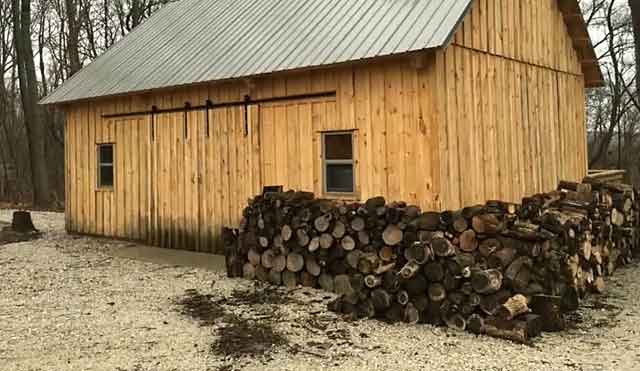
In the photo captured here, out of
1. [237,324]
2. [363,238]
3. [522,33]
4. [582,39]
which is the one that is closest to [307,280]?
[363,238]

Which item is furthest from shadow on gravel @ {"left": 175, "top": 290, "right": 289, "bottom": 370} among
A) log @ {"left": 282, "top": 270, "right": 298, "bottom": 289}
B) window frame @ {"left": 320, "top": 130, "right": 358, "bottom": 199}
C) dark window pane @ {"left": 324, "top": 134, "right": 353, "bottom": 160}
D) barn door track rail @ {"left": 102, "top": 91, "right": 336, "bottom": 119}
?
barn door track rail @ {"left": 102, "top": 91, "right": 336, "bottom": 119}

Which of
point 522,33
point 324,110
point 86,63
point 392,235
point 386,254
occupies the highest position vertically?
point 86,63

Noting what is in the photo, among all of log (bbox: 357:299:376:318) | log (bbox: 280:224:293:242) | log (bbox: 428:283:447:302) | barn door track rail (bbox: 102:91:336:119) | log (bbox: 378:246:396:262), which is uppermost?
barn door track rail (bbox: 102:91:336:119)

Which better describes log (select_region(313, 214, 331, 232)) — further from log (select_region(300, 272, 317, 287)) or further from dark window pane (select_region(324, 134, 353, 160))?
dark window pane (select_region(324, 134, 353, 160))

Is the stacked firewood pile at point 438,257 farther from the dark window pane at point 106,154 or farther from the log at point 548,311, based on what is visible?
the dark window pane at point 106,154

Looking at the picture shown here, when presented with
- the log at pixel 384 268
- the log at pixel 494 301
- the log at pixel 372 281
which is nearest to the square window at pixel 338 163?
the log at pixel 384 268

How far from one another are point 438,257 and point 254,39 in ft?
19.5

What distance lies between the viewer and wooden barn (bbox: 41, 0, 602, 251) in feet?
25.3

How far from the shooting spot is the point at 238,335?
18.7 feet

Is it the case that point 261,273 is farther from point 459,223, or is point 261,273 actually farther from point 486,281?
point 486,281

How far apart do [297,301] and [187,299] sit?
4.62 ft

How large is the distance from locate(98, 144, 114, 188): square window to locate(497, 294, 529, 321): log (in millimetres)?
9180

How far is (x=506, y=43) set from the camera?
9.06 metres

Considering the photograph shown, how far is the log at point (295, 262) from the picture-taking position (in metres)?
7.72
